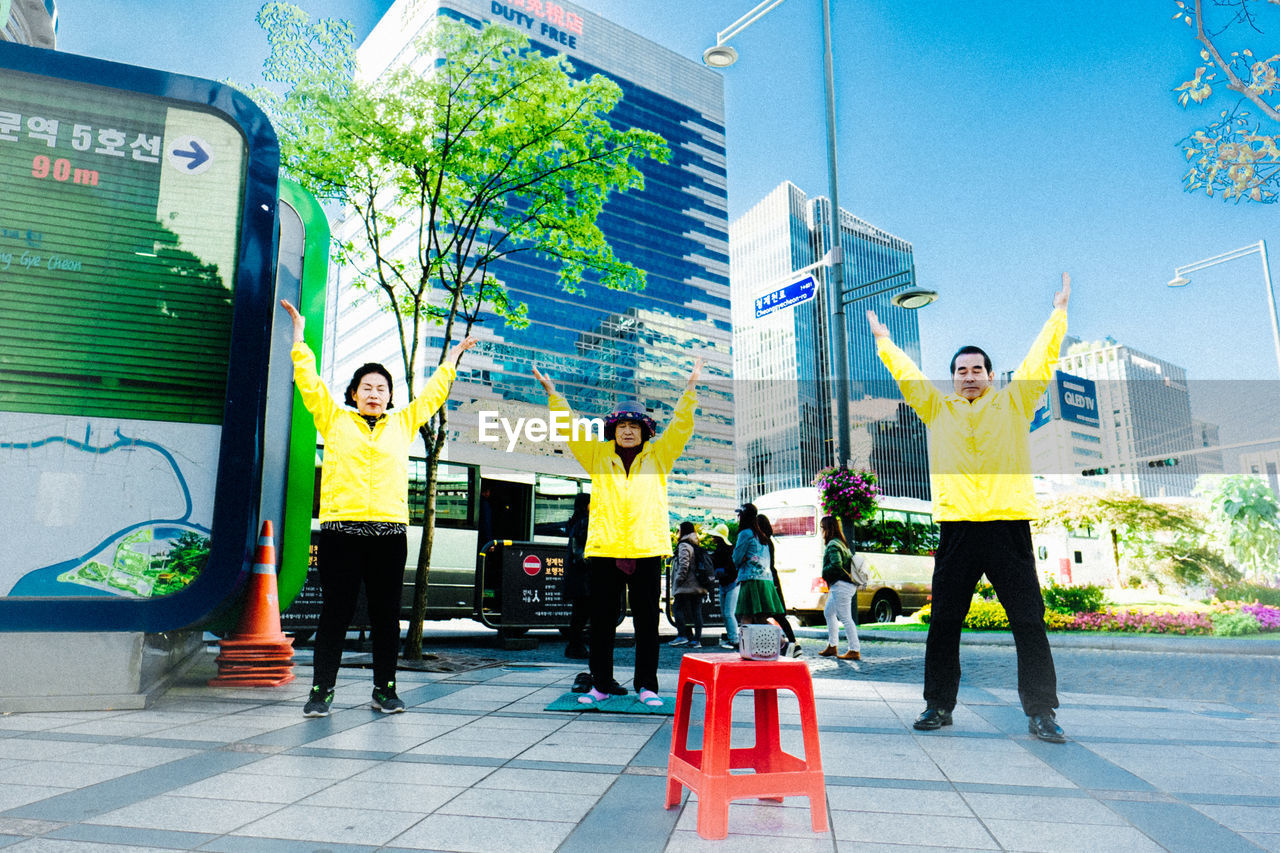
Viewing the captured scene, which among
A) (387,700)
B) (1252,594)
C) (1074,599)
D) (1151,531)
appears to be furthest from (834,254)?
(1151,531)

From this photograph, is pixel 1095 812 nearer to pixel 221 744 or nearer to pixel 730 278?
pixel 221 744

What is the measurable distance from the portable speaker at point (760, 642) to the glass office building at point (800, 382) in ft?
135

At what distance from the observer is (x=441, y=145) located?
849 centimetres

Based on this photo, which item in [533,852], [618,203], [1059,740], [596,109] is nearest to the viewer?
[533,852]

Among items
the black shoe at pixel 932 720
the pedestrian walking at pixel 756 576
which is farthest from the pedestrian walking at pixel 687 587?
the black shoe at pixel 932 720

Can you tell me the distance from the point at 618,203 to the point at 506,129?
93444 millimetres

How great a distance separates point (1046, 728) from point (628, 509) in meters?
2.57

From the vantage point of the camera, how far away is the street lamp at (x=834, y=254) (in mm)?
12781

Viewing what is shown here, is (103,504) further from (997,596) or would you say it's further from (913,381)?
(997,596)

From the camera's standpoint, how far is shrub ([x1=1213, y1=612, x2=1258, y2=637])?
1252cm

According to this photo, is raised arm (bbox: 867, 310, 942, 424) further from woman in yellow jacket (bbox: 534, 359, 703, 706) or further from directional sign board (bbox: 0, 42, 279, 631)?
directional sign board (bbox: 0, 42, 279, 631)

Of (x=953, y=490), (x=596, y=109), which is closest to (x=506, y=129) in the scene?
(x=596, y=109)

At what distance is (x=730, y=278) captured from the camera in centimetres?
11275

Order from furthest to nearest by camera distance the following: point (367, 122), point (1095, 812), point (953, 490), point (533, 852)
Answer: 1. point (367, 122)
2. point (953, 490)
3. point (1095, 812)
4. point (533, 852)
